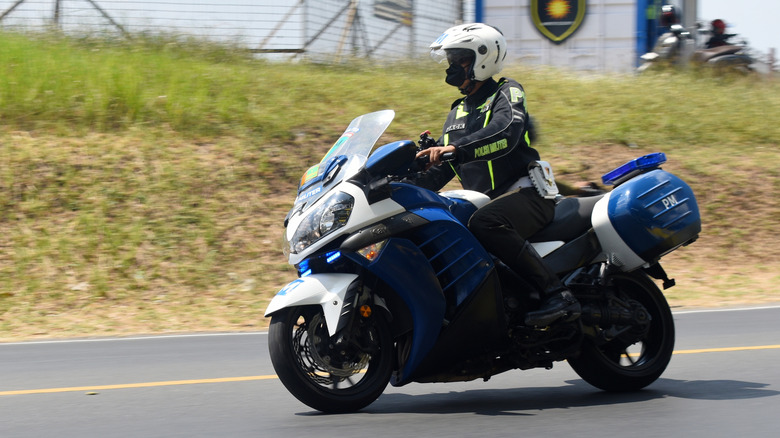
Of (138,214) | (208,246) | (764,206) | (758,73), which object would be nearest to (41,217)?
(138,214)

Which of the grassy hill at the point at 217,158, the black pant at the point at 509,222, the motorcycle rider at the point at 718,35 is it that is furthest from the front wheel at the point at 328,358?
the motorcycle rider at the point at 718,35

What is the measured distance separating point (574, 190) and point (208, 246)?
5.91m

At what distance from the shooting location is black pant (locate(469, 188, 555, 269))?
17.7 feet

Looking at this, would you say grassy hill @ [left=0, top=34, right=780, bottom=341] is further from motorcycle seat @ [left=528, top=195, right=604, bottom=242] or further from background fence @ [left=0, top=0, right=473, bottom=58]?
motorcycle seat @ [left=528, top=195, right=604, bottom=242]

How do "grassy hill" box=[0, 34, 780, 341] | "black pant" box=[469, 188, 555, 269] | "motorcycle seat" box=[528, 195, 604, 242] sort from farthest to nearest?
1. "grassy hill" box=[0, 34, 780, 341]
2. "motorcycle seat" box=[528, 195, 604, 242]
3. "black pant" box=[469, 188, 555, 269]

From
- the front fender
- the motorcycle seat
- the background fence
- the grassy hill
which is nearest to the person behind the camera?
the front fender

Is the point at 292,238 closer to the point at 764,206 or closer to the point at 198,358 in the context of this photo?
the point at 198,358

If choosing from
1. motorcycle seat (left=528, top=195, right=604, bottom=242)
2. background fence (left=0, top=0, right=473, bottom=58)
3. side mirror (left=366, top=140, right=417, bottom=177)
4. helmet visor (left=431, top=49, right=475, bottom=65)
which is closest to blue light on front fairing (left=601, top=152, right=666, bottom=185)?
motorcycle seat (left=528, top=195, right=604, bottom=242)

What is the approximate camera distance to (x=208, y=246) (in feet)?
36.9

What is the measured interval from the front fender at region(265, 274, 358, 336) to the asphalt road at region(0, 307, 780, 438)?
0.56 m

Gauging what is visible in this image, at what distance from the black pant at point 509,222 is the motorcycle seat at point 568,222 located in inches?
4.4

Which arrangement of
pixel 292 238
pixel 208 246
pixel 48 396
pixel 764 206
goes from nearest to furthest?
pixel 292 238
pixel 48 396
pixel 208 246
pixel 764 206

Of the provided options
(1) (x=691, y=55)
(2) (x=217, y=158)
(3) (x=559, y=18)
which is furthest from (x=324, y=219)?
(1) (x=691, y=55)

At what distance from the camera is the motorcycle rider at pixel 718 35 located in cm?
1869
